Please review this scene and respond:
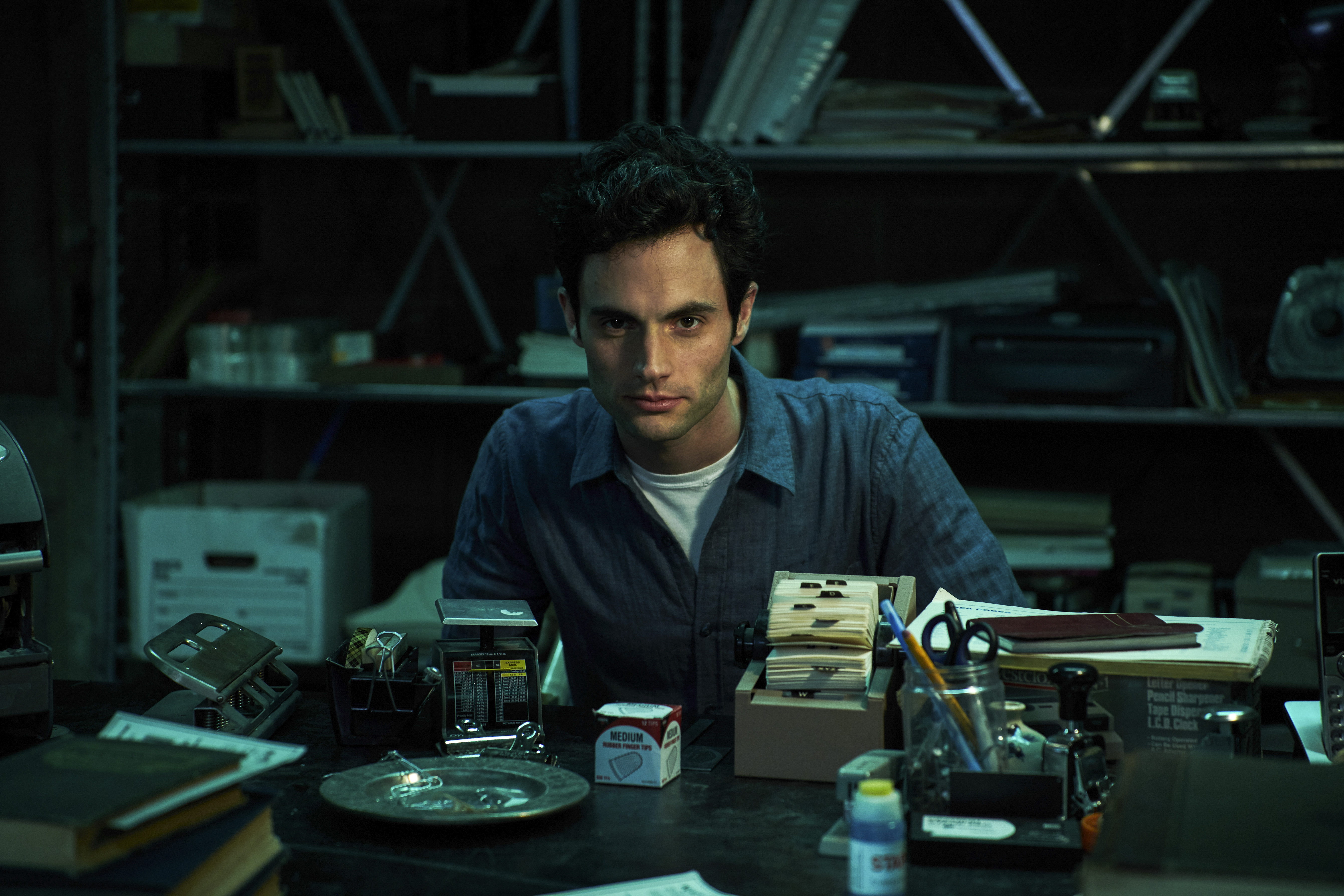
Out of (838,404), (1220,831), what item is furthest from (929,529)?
(1220,831)

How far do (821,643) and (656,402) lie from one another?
20.4 inches

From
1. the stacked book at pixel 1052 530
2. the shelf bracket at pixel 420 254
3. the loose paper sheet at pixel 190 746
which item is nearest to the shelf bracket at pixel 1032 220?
the stacked book at pixel 1052 530

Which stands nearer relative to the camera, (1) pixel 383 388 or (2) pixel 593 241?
(2) pixel 593 241

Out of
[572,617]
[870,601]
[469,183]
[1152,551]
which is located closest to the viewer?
[870,601]

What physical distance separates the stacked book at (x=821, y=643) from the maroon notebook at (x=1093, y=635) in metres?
0.11

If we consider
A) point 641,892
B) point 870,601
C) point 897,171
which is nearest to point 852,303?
point 897,171

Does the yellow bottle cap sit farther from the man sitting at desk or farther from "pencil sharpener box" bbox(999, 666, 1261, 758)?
the man sitting at desk

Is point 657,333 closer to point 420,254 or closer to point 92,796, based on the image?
point 92,796

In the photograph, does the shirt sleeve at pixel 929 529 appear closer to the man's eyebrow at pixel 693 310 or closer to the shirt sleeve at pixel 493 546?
the man's eyebrow at pixel 693 310

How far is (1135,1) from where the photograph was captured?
2.70 metres

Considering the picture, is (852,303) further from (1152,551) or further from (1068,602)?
(1152,551)

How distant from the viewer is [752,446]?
69.0 inches

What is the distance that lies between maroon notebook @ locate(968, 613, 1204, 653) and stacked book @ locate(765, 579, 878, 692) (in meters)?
0.11

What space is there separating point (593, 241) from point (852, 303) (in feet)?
3.29
